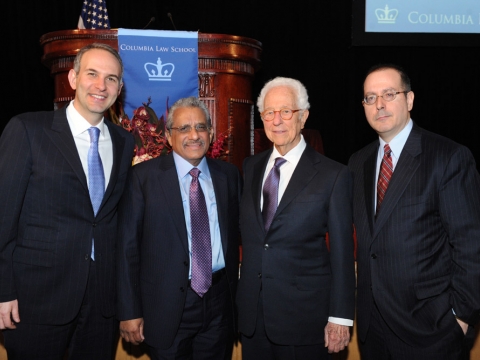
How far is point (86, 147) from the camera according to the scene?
223 centimetres

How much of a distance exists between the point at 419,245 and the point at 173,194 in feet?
3.59

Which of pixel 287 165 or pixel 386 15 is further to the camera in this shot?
pixel 386 15

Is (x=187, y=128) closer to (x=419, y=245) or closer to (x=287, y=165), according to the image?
(x=287, y=165)

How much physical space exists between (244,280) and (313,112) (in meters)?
4.30

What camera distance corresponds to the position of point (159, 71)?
3516 millimetres

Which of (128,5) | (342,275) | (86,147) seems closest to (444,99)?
(128,5)

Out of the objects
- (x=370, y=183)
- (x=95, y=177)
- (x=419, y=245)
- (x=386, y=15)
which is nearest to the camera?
(x=419, y=245)

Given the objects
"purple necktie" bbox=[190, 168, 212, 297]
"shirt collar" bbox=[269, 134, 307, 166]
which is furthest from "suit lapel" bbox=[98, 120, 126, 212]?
"shirt collar" bbox=[269, 134, 307, 166]

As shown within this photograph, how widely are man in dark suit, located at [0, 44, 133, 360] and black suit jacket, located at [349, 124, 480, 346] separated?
1226 mm

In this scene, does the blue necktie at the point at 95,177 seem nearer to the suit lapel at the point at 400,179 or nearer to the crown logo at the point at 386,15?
the suit lapel at the point at 400,179

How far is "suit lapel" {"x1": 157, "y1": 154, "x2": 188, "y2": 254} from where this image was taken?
2232 millimetres

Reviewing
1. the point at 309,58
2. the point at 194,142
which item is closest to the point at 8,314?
the point at 194,142

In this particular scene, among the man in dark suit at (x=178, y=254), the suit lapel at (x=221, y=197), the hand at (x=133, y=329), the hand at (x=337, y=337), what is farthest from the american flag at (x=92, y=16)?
the hand at (x=337, y=337)

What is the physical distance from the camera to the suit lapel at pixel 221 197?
92.5 inches
